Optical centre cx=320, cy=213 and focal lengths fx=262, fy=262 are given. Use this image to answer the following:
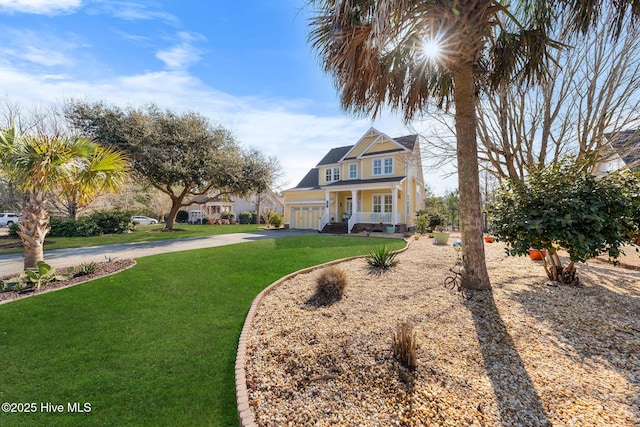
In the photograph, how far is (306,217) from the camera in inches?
975

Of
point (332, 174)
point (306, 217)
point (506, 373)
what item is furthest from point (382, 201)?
point (506, 373)

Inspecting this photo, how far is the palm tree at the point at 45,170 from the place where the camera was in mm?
5910

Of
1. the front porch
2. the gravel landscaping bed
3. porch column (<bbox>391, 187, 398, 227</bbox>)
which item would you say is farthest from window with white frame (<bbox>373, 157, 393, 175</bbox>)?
the gravel landscaping bed

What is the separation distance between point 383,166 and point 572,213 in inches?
684

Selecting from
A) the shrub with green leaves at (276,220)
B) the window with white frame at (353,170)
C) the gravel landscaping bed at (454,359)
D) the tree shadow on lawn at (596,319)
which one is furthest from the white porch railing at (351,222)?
the gravel landscaping bed at (454,359)

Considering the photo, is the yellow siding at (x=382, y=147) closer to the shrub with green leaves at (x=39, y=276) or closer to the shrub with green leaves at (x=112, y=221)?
the shrub with green leaves at (x=112, y=221)

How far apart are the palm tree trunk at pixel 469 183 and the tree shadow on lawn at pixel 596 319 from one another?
2.53 feet

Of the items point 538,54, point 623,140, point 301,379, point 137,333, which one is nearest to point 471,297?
point 301,379

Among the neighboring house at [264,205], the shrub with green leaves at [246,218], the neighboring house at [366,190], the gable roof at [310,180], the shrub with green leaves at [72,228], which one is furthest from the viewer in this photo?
A: the neighboring house at [264,205]

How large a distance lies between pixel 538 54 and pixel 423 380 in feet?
20.4

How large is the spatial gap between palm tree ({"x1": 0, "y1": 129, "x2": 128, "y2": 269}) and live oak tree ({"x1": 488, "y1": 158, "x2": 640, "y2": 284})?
30.8ft

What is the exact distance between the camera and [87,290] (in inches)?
220

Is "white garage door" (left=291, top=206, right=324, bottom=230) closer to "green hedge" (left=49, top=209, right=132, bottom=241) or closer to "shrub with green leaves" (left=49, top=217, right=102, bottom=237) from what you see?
"green hedge" (left=49, top=209, right=132, bottom=241)

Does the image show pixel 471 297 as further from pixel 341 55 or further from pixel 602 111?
pixel 602 111
